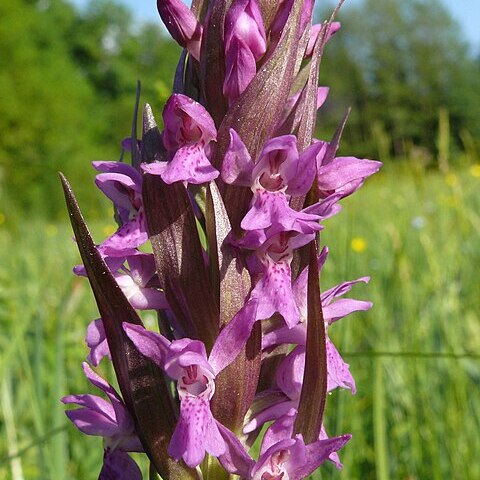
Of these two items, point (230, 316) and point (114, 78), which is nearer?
point (230, 316)

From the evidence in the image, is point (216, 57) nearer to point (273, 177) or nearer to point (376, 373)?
point (273, 177)

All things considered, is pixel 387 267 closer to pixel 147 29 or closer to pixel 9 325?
pixel 9 325

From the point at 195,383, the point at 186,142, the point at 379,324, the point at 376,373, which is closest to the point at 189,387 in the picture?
the point at 195,383

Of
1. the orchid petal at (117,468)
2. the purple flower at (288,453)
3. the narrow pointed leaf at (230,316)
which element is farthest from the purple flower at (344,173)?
the orchid petal at (117,468)

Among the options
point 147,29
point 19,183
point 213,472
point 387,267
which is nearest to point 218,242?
point 213,472

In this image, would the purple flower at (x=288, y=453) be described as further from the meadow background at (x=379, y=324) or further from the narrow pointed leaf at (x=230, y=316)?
the meadow background at (x=379, y=324)

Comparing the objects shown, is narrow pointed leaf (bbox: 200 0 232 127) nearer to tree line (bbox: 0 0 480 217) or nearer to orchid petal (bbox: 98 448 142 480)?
orchid petal (bbox: 98 448 142 480)

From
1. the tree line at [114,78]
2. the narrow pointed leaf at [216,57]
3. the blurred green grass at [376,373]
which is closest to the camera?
the narrow pointed leaf at [216,57]

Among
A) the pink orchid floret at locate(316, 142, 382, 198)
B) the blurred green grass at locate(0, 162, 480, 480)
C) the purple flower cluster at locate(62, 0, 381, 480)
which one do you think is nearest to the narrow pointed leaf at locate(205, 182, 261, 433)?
the purple flower cluster at locate(62, 0, 381, 480)
